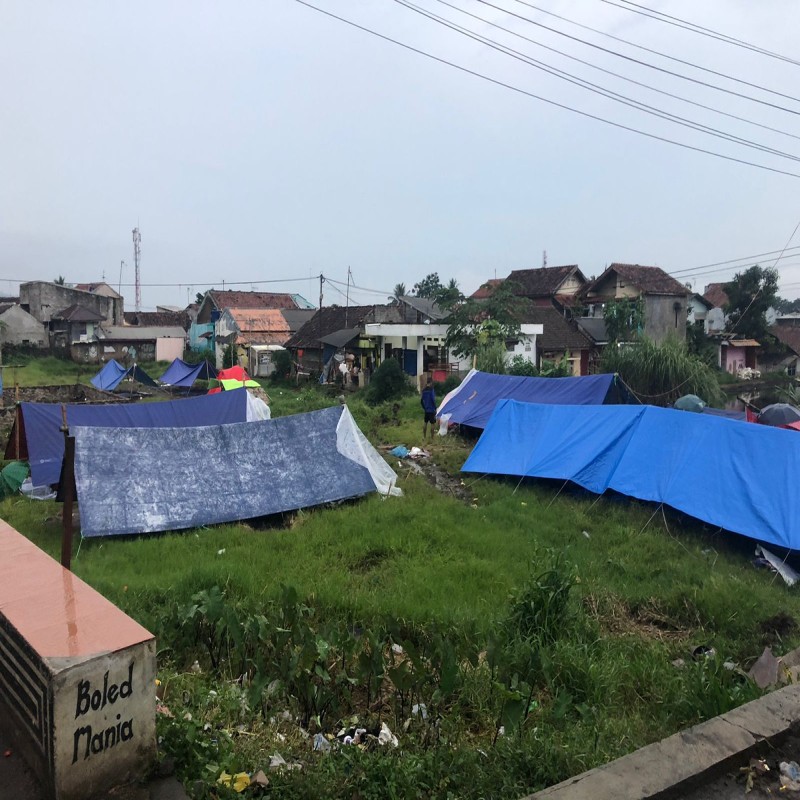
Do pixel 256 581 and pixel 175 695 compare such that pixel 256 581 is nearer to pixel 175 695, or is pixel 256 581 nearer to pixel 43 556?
pixel 175 695

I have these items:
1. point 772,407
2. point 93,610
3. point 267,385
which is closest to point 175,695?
point 93,610

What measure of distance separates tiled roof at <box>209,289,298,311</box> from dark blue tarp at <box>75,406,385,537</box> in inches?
1060

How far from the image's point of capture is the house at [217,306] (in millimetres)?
36031

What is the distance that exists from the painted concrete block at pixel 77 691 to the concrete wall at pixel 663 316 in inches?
1151

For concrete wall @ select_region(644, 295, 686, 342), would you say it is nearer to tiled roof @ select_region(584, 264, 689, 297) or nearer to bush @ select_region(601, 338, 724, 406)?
tiled roof @ select_region(584, 264, 689, 297)

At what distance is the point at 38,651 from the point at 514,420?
9.88m

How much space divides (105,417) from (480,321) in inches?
550

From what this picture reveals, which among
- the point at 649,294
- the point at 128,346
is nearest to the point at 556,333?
the point at 649,294

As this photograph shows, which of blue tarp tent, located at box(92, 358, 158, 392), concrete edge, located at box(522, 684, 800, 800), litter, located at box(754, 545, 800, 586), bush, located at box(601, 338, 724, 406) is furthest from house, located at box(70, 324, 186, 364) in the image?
concrete edge, located at box(522, 684, 800, 800)

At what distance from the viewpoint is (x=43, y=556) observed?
2865mm

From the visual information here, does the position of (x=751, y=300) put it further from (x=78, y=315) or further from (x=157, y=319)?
(x=157, y=319)

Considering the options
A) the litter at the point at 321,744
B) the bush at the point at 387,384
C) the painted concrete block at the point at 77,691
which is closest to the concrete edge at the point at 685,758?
the litter at the point at 321,744

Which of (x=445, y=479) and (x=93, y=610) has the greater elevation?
(x=93, y=610)

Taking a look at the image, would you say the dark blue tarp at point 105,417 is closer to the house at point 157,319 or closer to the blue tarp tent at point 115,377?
the blue tarp tent at point 115,377
